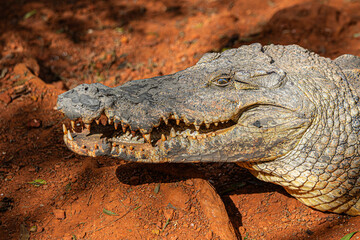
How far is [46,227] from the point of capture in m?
2.93

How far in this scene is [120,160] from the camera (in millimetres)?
3320

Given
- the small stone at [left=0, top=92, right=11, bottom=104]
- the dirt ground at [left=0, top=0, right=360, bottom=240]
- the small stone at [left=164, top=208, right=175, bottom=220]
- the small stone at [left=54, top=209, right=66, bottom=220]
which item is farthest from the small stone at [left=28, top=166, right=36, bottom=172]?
the small stone at [left=164, top=208, right=175, bottom=220]

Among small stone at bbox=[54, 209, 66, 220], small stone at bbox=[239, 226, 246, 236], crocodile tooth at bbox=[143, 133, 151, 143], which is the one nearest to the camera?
crocodile tooth at bbox=[143, 133, 151, 143]

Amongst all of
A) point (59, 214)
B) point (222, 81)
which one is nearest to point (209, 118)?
point (222, 81)

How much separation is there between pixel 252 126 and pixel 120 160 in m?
1.35

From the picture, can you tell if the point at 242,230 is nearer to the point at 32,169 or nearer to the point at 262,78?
the point at 262,78

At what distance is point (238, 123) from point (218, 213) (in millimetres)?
811

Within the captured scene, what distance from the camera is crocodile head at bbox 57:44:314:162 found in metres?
2.68

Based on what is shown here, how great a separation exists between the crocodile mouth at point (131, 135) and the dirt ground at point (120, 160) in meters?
0.56

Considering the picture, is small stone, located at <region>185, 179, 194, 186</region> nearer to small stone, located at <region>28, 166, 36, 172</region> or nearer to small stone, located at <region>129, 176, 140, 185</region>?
small stone, located at <region>129, 176, 140, 185</region>

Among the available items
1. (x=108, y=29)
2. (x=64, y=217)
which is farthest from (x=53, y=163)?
(x=108, y=29)

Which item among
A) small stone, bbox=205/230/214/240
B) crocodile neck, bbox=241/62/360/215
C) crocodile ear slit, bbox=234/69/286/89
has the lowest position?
small stone, bbox=205/230/214/240

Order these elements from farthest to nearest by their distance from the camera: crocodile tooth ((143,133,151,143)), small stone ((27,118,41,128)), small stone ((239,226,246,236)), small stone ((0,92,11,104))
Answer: small stone ((0,92,11,104)) < small stone ((27,118,41,128)) < small stone ((239,226,246,236)) < crocodile tooth ((143,133,151,143))

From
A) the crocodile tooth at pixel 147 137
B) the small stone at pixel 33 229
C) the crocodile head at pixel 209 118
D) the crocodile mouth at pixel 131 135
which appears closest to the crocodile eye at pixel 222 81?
the crocodile head at pixel 209 118
